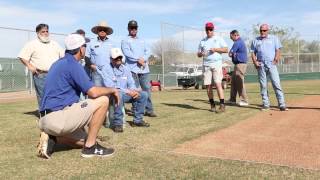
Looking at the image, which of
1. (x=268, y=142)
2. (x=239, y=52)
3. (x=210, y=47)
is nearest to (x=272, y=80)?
(x=210, y=47)

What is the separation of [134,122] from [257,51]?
3.89m

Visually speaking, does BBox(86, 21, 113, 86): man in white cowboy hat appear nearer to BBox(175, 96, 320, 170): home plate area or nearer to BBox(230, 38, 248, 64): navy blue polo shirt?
BBox(175, 96, 320, 170): home plate area

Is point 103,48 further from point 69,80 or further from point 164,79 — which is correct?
point 164,79

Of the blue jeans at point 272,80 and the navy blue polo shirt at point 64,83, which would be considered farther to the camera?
the blue jeans at point 272,80

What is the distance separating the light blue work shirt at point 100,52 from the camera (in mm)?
8273

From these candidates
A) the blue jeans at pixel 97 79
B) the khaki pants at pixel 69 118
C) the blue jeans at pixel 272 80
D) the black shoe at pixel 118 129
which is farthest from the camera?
the blue jeans at pixel 272 80

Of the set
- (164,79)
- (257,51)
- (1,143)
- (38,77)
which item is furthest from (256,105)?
(164,79)

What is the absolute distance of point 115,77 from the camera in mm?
8055

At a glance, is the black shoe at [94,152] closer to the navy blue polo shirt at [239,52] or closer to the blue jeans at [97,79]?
the blue jeans at [97,79]

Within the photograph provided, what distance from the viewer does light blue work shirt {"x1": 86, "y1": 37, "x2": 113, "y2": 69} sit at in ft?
27.1

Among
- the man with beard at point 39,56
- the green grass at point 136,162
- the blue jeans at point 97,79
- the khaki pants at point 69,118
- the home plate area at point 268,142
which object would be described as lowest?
the home plate area at point 268,142

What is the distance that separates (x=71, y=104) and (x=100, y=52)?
258 centimetres

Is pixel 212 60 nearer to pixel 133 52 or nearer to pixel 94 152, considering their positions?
pixel 133 52

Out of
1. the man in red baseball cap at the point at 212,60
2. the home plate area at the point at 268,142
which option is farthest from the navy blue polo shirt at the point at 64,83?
the man in red baseball cap at the point at 212,60
